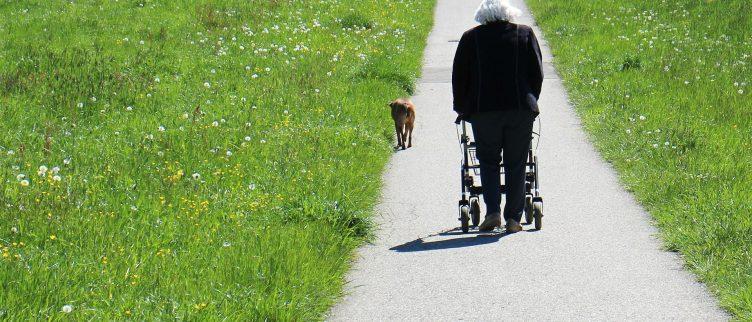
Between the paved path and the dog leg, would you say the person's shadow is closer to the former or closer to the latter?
the paved path

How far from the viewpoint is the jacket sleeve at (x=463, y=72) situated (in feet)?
25.6

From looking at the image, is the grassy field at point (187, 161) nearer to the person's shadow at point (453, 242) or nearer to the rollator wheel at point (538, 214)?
the person's shadow at point (453, 242)

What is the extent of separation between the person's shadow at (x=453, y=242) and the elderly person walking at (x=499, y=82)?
0.50 m

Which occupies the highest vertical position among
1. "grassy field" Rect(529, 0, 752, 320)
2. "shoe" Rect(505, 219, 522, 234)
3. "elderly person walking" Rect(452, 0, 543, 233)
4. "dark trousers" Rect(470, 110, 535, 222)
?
"elderly person walking" Rect(452, 0, 543, 233)

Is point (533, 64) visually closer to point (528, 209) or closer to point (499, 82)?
point (499, 82)

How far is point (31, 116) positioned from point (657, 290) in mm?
7652

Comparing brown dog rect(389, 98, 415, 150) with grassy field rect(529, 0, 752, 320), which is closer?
grassy field rect(529, 0, 752, 320)

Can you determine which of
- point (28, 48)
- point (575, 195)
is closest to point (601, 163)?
point (575, 195)

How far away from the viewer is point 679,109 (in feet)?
43.3

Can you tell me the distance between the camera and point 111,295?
573 centimetres

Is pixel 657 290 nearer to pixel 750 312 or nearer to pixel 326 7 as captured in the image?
pixel 750 312

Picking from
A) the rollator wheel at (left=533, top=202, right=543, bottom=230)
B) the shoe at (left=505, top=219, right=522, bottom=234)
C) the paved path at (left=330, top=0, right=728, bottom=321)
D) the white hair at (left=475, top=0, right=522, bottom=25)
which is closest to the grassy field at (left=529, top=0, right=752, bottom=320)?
the paved path at (left=330, top=0, right=728, bottom=321)

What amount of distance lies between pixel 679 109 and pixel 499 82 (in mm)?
6110

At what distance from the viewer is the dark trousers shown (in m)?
7.82
